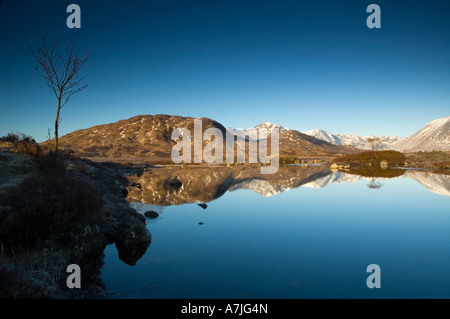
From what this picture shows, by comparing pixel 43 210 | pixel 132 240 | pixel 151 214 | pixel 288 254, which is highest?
pixel 43 210

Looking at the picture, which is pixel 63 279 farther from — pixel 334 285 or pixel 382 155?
pixel 382 155

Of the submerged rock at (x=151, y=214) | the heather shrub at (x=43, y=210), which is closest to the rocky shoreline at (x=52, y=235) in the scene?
the heather shrub at (x=43, y=210)

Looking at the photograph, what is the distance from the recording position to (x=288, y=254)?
9.91 meters

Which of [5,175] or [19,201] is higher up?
[5,175]

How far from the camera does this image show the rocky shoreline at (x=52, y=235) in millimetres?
6172

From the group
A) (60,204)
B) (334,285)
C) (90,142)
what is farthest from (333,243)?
(90,142)

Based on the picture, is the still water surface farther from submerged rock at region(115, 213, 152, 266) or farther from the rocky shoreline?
the rocky shoreline

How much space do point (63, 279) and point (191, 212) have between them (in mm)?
10842

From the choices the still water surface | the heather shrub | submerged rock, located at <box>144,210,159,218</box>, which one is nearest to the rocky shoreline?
the heather shrub

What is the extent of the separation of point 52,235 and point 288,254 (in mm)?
8322

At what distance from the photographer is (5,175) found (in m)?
10.5

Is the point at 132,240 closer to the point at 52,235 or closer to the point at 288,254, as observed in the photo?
the point at 52,235

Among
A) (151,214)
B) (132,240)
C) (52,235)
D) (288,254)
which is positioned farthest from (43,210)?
(288,254)

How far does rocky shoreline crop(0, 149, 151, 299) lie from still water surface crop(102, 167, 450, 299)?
1.98 ft
